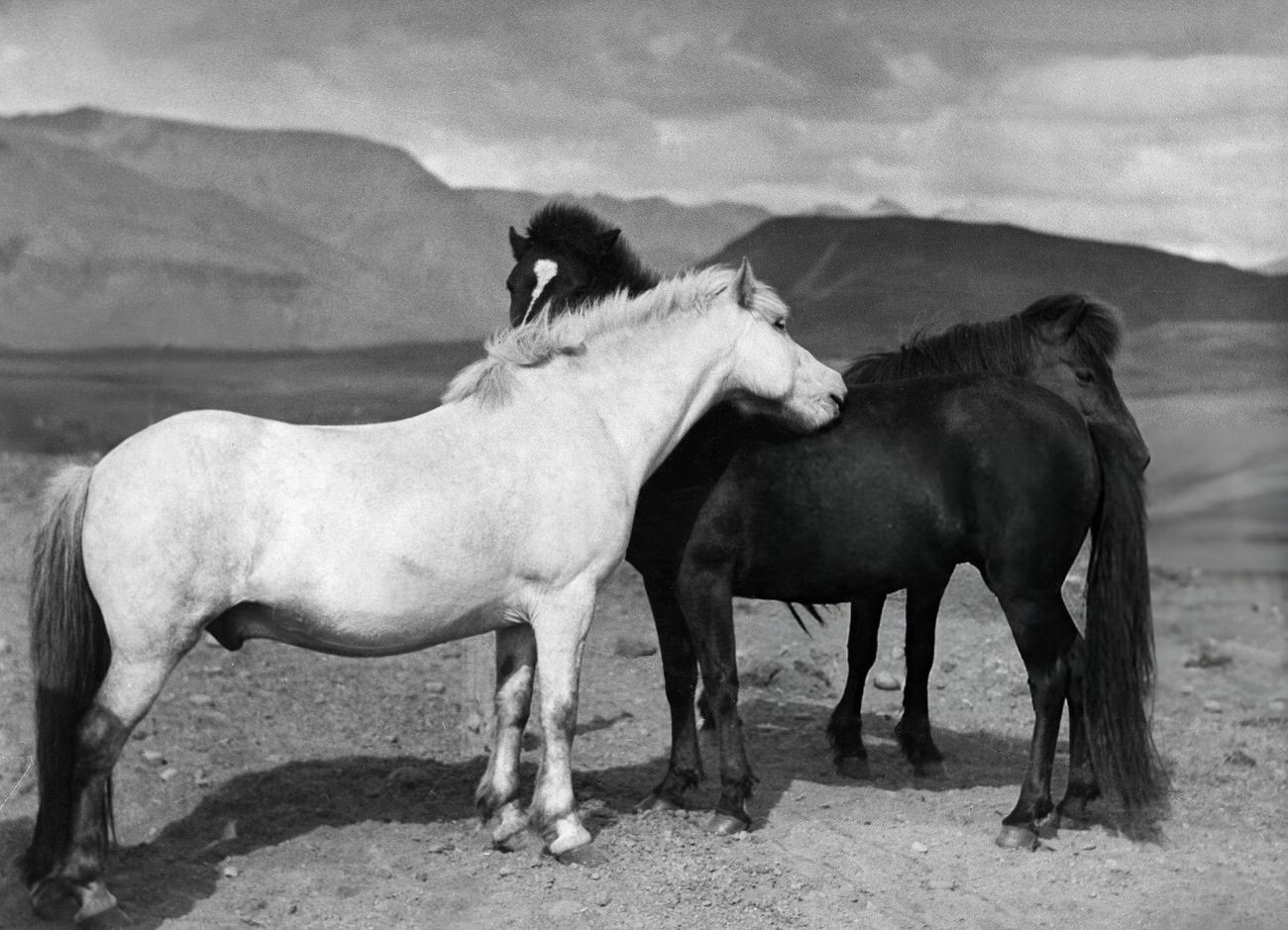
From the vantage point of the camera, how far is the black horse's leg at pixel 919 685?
20.3ft

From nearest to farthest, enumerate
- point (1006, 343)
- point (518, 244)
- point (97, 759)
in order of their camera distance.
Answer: point (97, 759)
point (1006, 343)
point (518, 244)

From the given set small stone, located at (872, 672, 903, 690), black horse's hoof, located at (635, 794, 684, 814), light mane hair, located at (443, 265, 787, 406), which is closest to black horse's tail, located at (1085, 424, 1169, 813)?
light mane hair, located at (443, 265, 787, 406)

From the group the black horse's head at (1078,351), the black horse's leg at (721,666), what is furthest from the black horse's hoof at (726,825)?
the black horse's head at (1078,351)

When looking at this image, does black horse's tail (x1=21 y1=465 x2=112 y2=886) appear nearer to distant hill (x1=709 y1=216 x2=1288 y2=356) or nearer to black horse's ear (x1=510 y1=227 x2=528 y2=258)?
black horse's ear (x1=510 y1=227 x2=528 y2=258)

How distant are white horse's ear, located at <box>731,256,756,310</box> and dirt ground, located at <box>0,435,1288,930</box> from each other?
1.97m

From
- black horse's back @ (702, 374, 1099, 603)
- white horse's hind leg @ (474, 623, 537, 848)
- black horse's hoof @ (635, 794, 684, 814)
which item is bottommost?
black horse's hoof @ (635, 794, 684, 814)

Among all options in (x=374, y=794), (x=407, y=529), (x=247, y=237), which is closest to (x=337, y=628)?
(x=407, y=529)

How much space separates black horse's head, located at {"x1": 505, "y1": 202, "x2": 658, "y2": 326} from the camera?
592 cm

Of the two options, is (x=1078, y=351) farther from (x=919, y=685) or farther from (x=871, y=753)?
(x=871, y=753)

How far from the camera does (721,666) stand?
17.3ft

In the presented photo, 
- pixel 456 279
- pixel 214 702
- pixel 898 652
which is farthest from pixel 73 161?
pixel 898 652

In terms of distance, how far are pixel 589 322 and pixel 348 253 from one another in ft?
27.6

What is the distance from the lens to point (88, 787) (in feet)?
13.8

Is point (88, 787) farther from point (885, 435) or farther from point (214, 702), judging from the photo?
point (885, 435)
